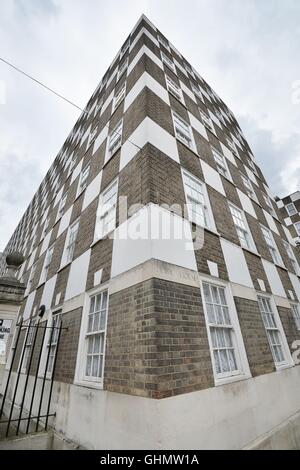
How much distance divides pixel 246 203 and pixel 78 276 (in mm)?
7252

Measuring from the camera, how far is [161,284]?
3.80 m

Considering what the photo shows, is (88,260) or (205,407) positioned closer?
(205,407)

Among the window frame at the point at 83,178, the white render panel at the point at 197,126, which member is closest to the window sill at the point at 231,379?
the window frame at the point at 83,178

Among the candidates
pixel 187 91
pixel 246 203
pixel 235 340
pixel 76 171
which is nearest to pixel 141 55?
pixel 187 91

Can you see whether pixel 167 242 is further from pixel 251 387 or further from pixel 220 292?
pixel 251 387

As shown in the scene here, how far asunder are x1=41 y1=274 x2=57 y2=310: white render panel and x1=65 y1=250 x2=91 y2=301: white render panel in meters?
1.46

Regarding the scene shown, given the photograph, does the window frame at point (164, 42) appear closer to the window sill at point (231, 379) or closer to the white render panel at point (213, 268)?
the white render panel at point (213, 268)

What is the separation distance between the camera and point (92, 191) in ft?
25.5

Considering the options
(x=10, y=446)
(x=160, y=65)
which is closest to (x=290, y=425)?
(x=10, y=446)

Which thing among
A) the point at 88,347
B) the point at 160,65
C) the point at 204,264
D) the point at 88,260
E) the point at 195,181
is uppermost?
the point at 160,65

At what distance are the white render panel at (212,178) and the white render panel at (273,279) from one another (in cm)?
299

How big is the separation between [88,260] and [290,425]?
19.8 ft

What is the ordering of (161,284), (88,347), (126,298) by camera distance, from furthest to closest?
(88,347), (126,298), (161,284)

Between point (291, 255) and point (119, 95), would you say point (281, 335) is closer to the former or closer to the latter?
point (291, 255)
